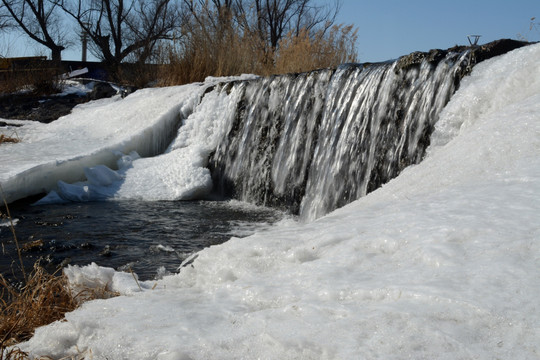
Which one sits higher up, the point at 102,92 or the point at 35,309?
the point at 102,92

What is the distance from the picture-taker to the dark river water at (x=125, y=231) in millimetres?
3310

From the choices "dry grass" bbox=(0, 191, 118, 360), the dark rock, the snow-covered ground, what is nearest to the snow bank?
the dark rock

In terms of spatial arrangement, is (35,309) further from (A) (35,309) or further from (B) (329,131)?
(B) (329,131)

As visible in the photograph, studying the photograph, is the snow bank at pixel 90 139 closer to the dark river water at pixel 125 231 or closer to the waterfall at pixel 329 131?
the dark river water at pixel 125 231

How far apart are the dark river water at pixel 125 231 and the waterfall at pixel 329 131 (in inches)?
17.2

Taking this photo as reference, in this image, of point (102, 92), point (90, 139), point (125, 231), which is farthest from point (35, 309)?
point (102, 92)

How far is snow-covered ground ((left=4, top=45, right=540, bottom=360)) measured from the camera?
1.28 metres

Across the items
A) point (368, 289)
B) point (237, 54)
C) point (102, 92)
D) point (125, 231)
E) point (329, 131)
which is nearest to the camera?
point (368, 289)

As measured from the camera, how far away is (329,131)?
4906mm

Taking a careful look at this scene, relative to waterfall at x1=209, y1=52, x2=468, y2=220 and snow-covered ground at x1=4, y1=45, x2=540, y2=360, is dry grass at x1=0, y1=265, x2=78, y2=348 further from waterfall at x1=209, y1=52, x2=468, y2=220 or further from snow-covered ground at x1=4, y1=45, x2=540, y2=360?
waterfall at x1=209, y1=52, x2=468, y2=220

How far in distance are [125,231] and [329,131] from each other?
207cm

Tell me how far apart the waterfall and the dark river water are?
44 centimetres

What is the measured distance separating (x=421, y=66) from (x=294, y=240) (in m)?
2.70

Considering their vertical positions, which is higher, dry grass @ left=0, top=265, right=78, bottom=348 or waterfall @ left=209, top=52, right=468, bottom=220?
waterfall @ left=209, top=52, right=468, bottom=220
